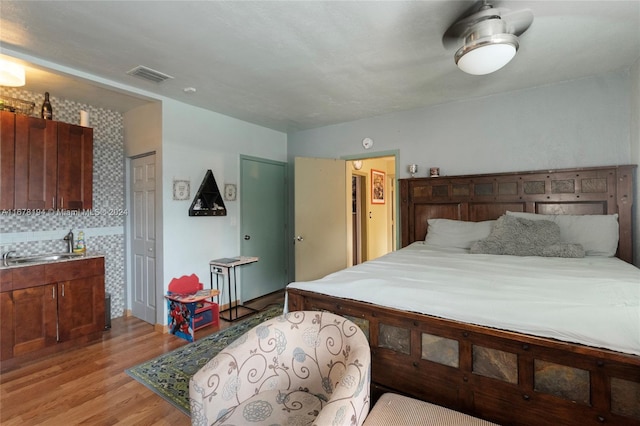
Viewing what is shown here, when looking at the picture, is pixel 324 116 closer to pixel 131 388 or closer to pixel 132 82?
pixel 132 82

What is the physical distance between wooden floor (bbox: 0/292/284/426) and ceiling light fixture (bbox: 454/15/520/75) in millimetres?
2910

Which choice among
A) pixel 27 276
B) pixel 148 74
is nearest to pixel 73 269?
pixel 27 276

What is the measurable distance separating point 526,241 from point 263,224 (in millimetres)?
3274

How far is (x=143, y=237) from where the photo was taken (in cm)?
352

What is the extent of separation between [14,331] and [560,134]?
5.27 meters

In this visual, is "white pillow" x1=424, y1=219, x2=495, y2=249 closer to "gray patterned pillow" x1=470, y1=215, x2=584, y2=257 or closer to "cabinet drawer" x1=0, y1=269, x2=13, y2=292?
"gray patterned pillow" x1=470, y1=215, x2=584, y2=257

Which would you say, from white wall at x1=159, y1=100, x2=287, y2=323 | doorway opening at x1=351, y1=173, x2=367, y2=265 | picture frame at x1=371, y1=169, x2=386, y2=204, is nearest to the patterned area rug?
white wall at x1=159, y1=100, x2=287, y2=323

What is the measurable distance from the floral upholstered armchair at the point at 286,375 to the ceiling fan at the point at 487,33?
1.79 m

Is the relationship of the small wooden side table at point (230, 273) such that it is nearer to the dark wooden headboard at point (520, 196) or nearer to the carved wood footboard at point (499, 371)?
the dark wooden headboard at point (520, 196)

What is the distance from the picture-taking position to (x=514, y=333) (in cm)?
131

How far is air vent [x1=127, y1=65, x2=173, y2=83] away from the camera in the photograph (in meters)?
2.56

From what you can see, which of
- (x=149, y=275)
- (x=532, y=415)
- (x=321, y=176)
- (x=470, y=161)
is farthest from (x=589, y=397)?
(x=149, y=275)

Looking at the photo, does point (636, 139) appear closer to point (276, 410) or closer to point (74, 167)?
point (276, 410)

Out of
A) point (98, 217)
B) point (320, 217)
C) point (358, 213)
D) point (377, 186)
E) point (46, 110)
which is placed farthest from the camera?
point (377, 186)
